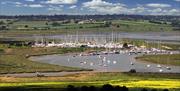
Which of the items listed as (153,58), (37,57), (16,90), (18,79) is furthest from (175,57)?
(16,90)

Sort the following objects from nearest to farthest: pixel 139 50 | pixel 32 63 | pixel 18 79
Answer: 1. pixel 18 79
2. pixel 32 63
3. pixel 139 50

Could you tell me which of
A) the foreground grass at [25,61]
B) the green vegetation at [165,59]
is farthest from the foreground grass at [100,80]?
the green vegetation at [165,59]

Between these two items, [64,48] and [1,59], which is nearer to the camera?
[1,59]

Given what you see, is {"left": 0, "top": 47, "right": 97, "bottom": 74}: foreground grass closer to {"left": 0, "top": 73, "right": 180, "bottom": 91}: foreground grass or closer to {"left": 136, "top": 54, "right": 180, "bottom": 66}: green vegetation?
{"left": 0, "top": 73, "right": 180, "bottom": 91}: foreground grass

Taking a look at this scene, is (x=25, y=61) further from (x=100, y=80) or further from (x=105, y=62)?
(x=100, y=80)

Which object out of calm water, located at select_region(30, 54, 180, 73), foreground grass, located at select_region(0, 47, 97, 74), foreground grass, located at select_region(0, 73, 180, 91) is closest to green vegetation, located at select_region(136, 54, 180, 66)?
calm water, located at select_region(30, 54, 180, 73)

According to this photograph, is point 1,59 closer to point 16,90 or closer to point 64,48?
point 64,48

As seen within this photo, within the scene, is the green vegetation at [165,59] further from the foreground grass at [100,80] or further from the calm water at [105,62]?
the foreground grass at [100,80]
